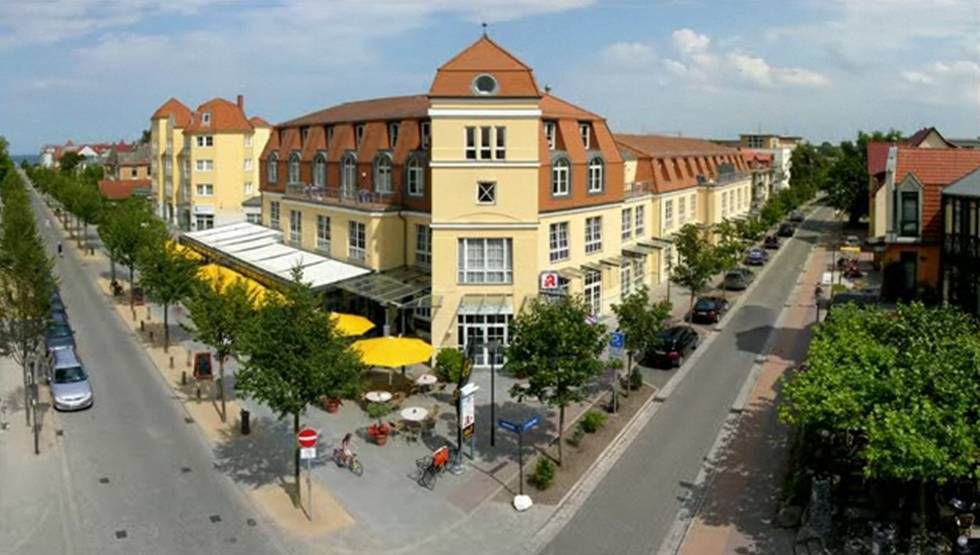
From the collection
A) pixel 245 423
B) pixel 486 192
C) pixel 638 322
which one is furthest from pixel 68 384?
pixel 638 322

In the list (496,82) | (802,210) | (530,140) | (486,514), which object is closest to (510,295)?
(530,140)

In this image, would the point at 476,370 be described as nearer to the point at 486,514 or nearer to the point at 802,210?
the point at 486,514

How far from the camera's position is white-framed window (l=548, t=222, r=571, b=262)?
41.9 m

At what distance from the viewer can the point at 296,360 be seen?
23094 mm

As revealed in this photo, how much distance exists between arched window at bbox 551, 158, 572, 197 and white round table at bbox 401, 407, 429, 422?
15838 mm

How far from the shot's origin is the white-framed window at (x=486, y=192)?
124ft

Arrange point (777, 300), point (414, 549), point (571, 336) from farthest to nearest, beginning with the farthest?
point (777, 300) → point (571, 336) → point (414, 549)

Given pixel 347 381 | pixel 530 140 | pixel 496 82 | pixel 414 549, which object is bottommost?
pixel 414 549

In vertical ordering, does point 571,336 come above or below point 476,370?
above

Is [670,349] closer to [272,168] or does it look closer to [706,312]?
[706,312]

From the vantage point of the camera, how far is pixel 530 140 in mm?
37469

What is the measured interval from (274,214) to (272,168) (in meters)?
3.07

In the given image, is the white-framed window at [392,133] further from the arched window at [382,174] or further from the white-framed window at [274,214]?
the white-framed window at [274,214]

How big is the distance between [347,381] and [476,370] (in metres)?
13.8
